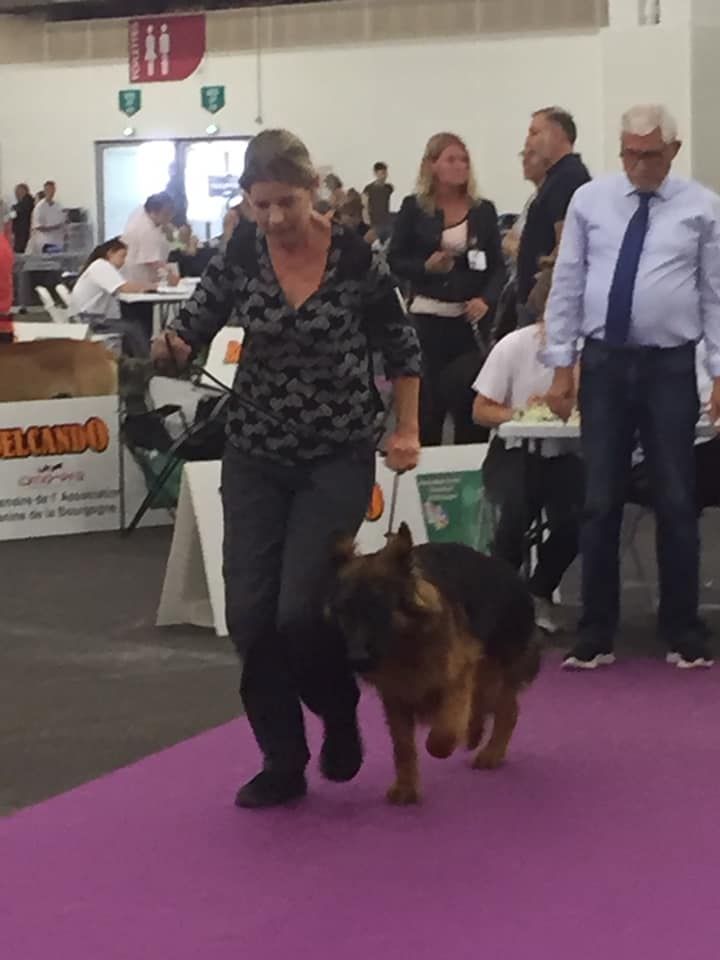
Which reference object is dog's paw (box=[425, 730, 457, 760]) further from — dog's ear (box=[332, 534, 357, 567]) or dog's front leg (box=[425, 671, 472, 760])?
dog's ear (box=[332, 534, 357, 567])

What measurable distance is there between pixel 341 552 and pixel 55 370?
5.09 meters

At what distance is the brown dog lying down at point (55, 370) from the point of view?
27.0ft

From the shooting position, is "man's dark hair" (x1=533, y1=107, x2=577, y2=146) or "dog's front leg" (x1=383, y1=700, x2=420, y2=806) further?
"man's dark hair" (x1=533, y1=107, x2=577, y2=146)

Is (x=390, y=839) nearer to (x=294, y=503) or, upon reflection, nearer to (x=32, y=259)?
(x=294, y=503)

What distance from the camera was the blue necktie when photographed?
503cm

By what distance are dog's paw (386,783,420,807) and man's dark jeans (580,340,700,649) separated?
1572 millimetres

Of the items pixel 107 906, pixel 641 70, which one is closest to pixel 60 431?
pixel 107 906

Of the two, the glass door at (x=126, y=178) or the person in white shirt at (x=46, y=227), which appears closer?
the person in white shirt at (x=46, y=227)

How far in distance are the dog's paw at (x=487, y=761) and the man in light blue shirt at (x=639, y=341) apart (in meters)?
1.14

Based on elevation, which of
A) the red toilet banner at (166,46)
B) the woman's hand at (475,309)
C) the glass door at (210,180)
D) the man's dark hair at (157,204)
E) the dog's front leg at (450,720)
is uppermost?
the red toilet banner at (166,46)

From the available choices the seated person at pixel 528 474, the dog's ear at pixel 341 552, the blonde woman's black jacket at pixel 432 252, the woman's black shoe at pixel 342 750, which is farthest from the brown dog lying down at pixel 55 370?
the dog's ear at pixel 341 552

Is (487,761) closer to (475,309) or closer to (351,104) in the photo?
(475,309)

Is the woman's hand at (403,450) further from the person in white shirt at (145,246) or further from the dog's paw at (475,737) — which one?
the person in white shirt at (145,246)

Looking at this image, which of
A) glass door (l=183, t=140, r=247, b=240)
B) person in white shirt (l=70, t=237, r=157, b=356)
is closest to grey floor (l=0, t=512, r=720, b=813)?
person in white shirt (l=70, t=237, r=157, b=356)
